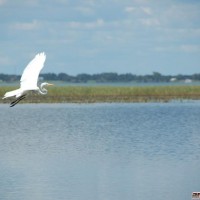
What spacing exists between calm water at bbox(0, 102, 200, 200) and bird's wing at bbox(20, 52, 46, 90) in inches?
86.9

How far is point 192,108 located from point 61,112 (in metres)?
6.82

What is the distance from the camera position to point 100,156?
76.4 feet

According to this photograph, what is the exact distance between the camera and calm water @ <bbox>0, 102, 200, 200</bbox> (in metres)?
17.8

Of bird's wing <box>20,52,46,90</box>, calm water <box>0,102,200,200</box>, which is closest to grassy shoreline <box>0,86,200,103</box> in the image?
calm water <box>0,102,200,200</box>

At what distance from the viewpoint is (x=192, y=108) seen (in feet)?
143

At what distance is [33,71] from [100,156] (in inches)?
182

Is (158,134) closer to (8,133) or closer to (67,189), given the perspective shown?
(8,133)

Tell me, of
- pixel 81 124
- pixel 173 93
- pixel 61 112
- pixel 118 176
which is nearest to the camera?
pixel 118 176

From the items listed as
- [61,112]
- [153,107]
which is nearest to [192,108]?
[153,107]

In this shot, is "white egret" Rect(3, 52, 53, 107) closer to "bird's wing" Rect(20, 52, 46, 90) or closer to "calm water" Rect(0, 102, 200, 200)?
"bird's wing" Rect(20, 52, 46, 90)

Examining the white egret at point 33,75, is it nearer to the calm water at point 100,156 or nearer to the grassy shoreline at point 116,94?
the calm water at point 100,156

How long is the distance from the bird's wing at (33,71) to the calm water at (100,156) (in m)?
2.21

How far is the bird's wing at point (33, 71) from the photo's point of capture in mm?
19281

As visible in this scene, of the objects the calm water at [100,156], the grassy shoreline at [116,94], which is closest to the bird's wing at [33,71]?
the calm water at [100,156]
